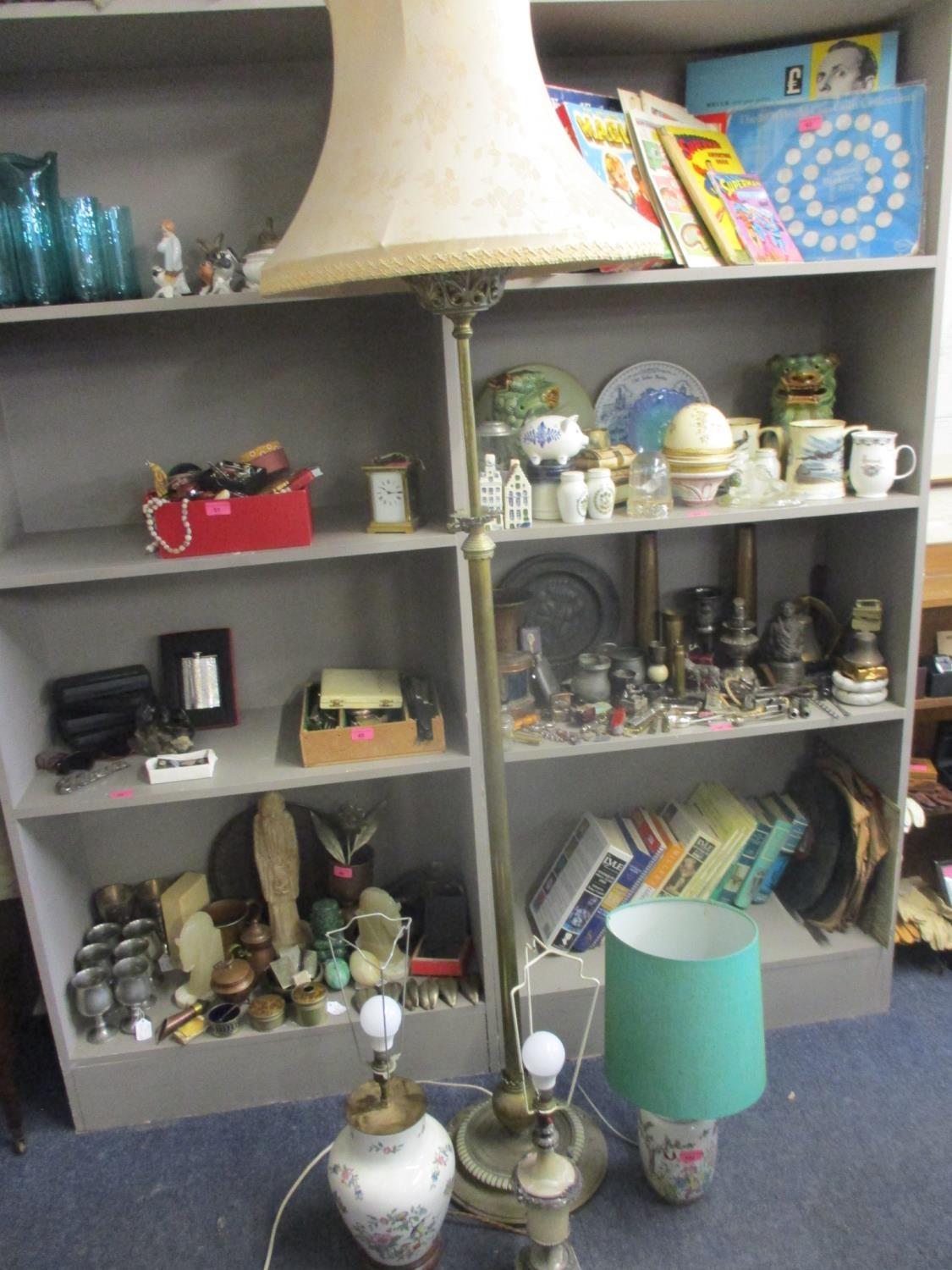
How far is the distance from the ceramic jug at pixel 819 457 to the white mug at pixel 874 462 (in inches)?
1.0

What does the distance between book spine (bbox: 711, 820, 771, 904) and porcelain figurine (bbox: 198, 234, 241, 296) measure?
54.8 inches

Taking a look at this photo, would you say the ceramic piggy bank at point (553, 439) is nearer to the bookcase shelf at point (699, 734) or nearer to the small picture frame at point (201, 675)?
the bookcase shelf at point (699, 734)

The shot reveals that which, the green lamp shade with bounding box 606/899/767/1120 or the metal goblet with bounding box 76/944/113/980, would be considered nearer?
the green lamp shade with bounding box 606/899/767/1120

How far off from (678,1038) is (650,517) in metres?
0.82

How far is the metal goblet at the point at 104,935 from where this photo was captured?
193 cm

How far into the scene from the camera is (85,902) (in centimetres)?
196

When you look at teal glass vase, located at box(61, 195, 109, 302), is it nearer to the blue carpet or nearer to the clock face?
the clock face

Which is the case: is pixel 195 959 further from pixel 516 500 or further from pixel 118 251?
pixel 118 251

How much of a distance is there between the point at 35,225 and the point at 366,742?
3.16 ft

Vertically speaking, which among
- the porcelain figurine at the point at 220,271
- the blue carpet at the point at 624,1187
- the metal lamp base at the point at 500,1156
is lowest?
the blue carpet at the point at 624,1187

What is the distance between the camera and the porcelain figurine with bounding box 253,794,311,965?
74.6 inches

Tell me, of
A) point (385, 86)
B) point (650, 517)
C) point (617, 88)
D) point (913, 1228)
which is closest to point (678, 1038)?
point (913, 1228)

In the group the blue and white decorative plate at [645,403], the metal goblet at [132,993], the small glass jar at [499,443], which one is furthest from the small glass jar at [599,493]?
the metal goblet at [132,993]

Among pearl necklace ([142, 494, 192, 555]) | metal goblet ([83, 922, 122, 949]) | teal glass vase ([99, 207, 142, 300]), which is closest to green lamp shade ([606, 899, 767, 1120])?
pearl necklace ([142, 494, 192, 555])
